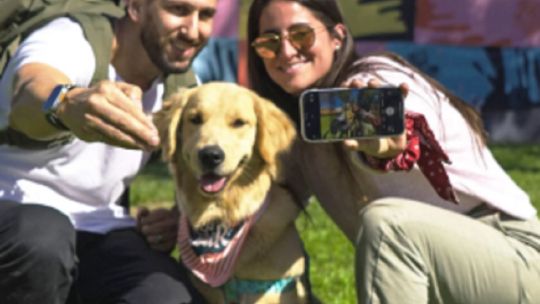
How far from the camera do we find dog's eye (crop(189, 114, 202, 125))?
400 cm

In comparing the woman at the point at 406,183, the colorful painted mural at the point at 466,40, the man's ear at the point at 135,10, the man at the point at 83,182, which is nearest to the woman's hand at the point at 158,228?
the man at the point at 83,182

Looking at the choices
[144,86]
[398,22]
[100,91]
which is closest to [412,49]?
[398,22]

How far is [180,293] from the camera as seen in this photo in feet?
12.9

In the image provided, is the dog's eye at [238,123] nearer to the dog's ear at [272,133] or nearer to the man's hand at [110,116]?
the dog's ear at [272,133]

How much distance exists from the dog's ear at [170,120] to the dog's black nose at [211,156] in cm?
21

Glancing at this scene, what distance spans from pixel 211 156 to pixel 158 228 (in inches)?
18.5

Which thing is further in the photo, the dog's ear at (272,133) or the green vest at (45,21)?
the dog's ear at (272,133)

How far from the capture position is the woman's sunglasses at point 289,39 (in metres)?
3.85

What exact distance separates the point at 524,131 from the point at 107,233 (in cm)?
998

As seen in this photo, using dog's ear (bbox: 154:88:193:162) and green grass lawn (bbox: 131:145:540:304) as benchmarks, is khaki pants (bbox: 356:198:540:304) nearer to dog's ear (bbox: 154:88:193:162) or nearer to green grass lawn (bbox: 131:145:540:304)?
dog's ear (bbox: 154:88:193:162)

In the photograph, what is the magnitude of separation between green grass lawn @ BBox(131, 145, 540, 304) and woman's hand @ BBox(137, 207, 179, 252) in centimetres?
64

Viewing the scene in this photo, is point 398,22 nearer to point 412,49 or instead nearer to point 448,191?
point 412,49

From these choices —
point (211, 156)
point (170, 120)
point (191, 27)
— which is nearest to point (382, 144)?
point (211, 156)

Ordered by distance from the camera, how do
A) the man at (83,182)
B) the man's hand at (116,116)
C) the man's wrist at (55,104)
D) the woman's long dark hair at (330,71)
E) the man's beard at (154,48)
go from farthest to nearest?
the man's beard at (154,48)
the woman's long dark hair at (330,71)
the man at (83,182)
the man's wrist at (55,104)
the man's hand at (116,116)
